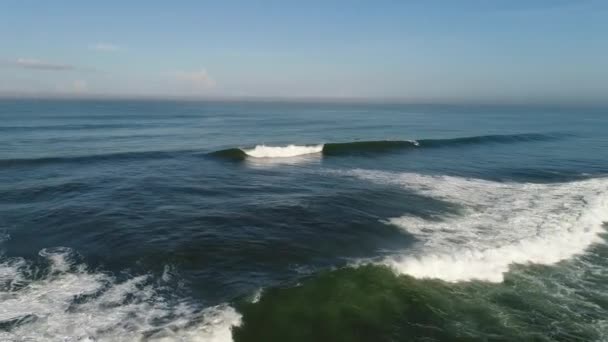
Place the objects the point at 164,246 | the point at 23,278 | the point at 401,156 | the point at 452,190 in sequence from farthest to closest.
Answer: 1. the point at 401,156
2. the point at 452,190
3. the point at 164,246
4. the point at 23,278

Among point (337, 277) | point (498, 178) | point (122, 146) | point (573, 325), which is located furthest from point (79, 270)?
point (122, 146)

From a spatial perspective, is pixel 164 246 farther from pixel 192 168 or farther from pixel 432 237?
pixel 192 168

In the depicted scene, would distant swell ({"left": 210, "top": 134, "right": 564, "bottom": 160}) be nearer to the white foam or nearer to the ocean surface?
the white foam

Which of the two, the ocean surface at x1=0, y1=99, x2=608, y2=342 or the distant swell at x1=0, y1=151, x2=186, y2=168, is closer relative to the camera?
the ocean surface at x1=0, y1=99, x2=608, y2=342

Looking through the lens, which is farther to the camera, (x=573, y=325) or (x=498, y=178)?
(x=498, y=178)

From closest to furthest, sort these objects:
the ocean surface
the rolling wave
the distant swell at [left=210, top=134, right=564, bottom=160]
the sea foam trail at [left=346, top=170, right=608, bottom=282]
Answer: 1. the ocean surface
2. the sea foam trail at [left=346, top=170, right=608, bottom=282]
3. the rolling wave
4. the distant swell at [left=210, top=134, right=564, bottom=160]

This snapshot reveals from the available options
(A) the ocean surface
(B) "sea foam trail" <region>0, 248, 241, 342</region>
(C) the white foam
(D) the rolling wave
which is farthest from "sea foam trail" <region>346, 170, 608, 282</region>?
(D) the rolling wave

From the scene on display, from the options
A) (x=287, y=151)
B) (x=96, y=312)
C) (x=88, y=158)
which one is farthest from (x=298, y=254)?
(x=88, y=158)

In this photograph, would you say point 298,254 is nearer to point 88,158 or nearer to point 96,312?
point 96,312
